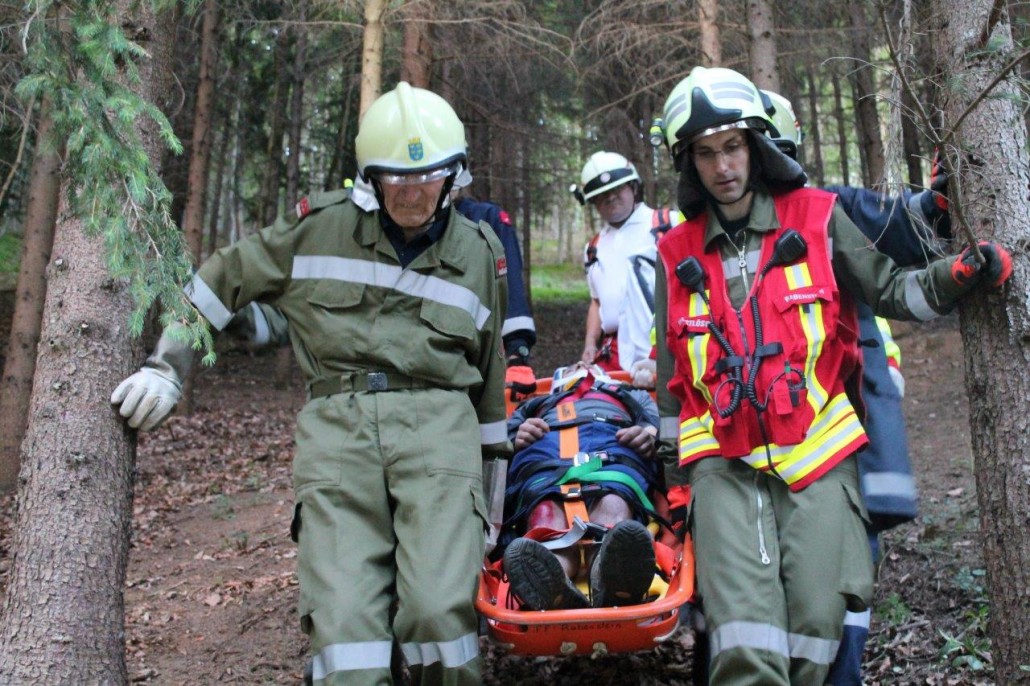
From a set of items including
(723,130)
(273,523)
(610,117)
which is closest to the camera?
(723,130)

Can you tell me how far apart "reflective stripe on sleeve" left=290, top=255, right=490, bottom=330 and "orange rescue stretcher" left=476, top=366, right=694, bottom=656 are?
1103mm

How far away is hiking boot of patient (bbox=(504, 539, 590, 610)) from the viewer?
358cm

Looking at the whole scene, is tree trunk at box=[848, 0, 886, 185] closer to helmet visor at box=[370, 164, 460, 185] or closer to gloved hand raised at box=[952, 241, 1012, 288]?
gloved hand raised at box=[952, 241, 1012, 288]

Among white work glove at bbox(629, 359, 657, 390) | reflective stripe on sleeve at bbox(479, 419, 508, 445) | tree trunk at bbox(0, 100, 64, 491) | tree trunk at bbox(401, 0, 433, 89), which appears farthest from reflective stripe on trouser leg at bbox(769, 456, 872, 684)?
tree trunk at bbox(401, 0, 433, 89)

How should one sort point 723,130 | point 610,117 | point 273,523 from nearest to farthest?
point 723,130
point 273,523
point 610,117

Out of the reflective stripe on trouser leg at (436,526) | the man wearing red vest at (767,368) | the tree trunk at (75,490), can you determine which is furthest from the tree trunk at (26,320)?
the man wearing red vest at (767,368)

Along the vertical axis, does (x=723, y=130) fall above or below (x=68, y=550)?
above

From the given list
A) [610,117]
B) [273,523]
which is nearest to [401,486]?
[273,523]

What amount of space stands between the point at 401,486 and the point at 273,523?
411 centimetres

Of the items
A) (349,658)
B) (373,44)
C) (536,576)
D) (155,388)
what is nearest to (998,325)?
(536,576)

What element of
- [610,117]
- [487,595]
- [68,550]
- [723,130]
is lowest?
[487,595]

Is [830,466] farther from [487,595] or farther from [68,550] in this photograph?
[68,550]

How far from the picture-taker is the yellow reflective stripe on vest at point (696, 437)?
392cm

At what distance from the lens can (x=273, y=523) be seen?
7.54 meters
